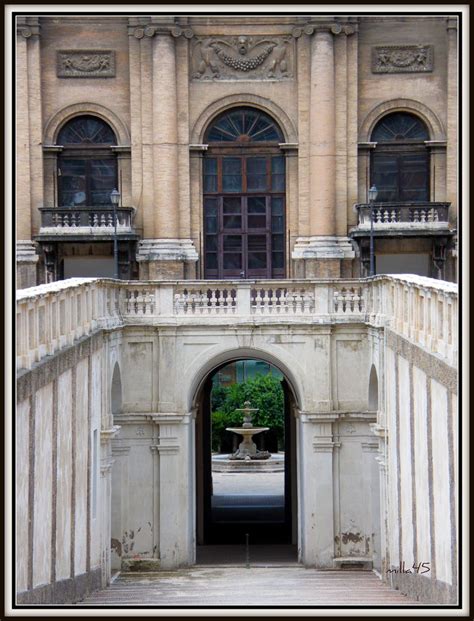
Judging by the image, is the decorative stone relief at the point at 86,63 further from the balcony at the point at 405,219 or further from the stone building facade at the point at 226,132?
the balcony at the point at 405,219

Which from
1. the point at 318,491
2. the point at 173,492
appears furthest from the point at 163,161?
the point at 318,491

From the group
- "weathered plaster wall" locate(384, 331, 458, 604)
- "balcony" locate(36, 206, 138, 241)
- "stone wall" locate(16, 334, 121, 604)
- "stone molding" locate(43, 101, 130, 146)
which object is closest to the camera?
"stone wall" locate(16, 334, 121, 604)

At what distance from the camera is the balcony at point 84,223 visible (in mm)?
38656

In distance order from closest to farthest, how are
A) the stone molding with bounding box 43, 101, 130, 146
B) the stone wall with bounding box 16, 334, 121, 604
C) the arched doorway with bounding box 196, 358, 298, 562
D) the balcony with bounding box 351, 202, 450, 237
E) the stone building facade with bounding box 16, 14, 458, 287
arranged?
the stone wall with bounding box 16, 334, 121, 604 → the arched doorway with bounding box 196, 358, 298, 562 → the balcony with bounding box 351, 202, 450, 237 → the stone building facade with bounding box 16, 14, 458, 287 → the stone molding with bounding box 43, 101, 130, 146

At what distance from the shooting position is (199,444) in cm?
4031

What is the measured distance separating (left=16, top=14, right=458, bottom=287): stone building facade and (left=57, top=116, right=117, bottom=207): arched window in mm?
37

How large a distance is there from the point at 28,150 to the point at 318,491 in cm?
1230

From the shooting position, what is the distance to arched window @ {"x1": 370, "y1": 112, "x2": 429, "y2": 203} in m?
39.6

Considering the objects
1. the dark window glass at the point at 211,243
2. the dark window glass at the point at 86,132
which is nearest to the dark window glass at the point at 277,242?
the dark window glass at the point at 211,243

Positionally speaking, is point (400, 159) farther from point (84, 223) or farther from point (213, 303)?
point (213, 303)

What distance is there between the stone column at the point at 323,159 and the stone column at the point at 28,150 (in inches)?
273

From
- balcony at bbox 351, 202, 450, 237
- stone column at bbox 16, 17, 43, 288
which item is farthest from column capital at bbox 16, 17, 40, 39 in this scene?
balcony at bbox 351, 202, 450, 237

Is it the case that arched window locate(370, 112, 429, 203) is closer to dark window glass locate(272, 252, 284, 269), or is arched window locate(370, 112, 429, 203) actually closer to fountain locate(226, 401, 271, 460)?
dark window glass locate(272, 252, 284, 269)

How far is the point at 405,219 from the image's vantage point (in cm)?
3862
